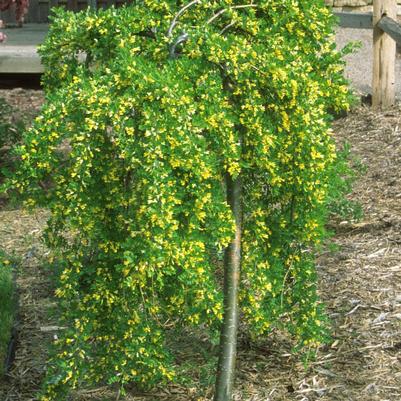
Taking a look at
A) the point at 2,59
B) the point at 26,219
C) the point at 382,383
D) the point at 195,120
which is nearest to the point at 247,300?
the point at 382,383

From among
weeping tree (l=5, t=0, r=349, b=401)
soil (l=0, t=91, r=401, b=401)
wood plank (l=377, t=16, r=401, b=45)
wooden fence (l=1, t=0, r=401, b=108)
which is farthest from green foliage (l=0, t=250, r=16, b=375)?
wooden fence (l=1, t=0, r=401, b=108)

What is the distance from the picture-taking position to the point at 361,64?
1181 centimetres

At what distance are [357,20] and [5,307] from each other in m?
6.05

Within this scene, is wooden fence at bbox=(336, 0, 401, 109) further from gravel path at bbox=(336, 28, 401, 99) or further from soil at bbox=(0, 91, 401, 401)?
soil at bbox=(0, 91, 401, 401)

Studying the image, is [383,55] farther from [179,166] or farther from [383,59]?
[179,166]

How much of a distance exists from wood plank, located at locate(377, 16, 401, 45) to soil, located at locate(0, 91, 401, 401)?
8.38 feet

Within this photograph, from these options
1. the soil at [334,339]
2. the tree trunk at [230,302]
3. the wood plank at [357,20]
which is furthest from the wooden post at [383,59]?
the tree trunk at [230,302]

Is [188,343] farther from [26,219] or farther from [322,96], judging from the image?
[26,219]

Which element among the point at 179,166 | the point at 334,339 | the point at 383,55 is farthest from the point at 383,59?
the point at 179,166

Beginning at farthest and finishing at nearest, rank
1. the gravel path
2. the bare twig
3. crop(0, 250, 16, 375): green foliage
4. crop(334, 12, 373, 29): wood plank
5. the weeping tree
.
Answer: the gravel path, crop(334, 12, 373, 29): wood plank, crop(0, 250, 16, 375): green foliage, the bare twig, the weeping tree

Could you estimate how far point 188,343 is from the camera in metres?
4.87

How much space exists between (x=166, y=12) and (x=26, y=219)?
3637 millimetres

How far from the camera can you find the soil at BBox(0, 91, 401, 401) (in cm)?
439

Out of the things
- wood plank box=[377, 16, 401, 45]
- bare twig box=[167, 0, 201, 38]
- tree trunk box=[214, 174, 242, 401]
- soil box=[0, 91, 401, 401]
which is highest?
bare twig box=[167, 0, 201, 38]
